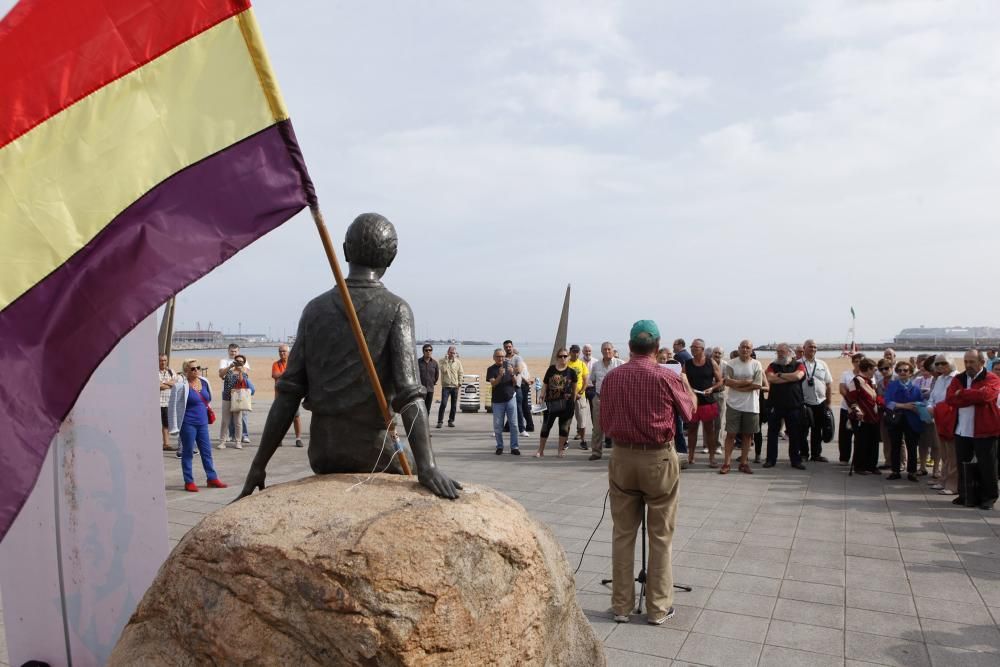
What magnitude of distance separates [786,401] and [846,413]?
970 millimetres

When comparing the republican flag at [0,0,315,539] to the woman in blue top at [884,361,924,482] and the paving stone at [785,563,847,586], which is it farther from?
the woman in blue top at [884,361,924,482]

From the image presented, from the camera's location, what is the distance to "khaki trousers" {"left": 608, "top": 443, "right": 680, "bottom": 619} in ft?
14.8

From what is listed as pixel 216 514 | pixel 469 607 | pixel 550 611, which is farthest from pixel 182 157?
pixel 550 611

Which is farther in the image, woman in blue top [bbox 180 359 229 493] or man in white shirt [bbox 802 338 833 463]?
man in white shirt [bbox 802 338 833 463]

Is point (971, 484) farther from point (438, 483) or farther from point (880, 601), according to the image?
point (438, 483)

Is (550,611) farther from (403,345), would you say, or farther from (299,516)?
(403,345)

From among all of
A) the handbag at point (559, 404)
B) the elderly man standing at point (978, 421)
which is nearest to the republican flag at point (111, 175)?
the elderly man standing at point (978, 421)

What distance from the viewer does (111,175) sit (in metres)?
2.63

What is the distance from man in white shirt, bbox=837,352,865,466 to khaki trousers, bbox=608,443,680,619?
6.43 metres

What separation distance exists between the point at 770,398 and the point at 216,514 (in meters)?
8.95

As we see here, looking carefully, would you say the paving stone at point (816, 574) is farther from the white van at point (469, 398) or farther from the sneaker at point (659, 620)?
the white van at point (469, 398)

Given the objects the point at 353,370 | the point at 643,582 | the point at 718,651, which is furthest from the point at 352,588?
the point at 643,582

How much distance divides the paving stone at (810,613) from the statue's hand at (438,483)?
2.99 m

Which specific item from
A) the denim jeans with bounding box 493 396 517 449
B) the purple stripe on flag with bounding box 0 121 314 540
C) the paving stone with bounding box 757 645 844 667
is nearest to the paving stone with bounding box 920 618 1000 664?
the paving stone with bounding box 757 645 844 667
